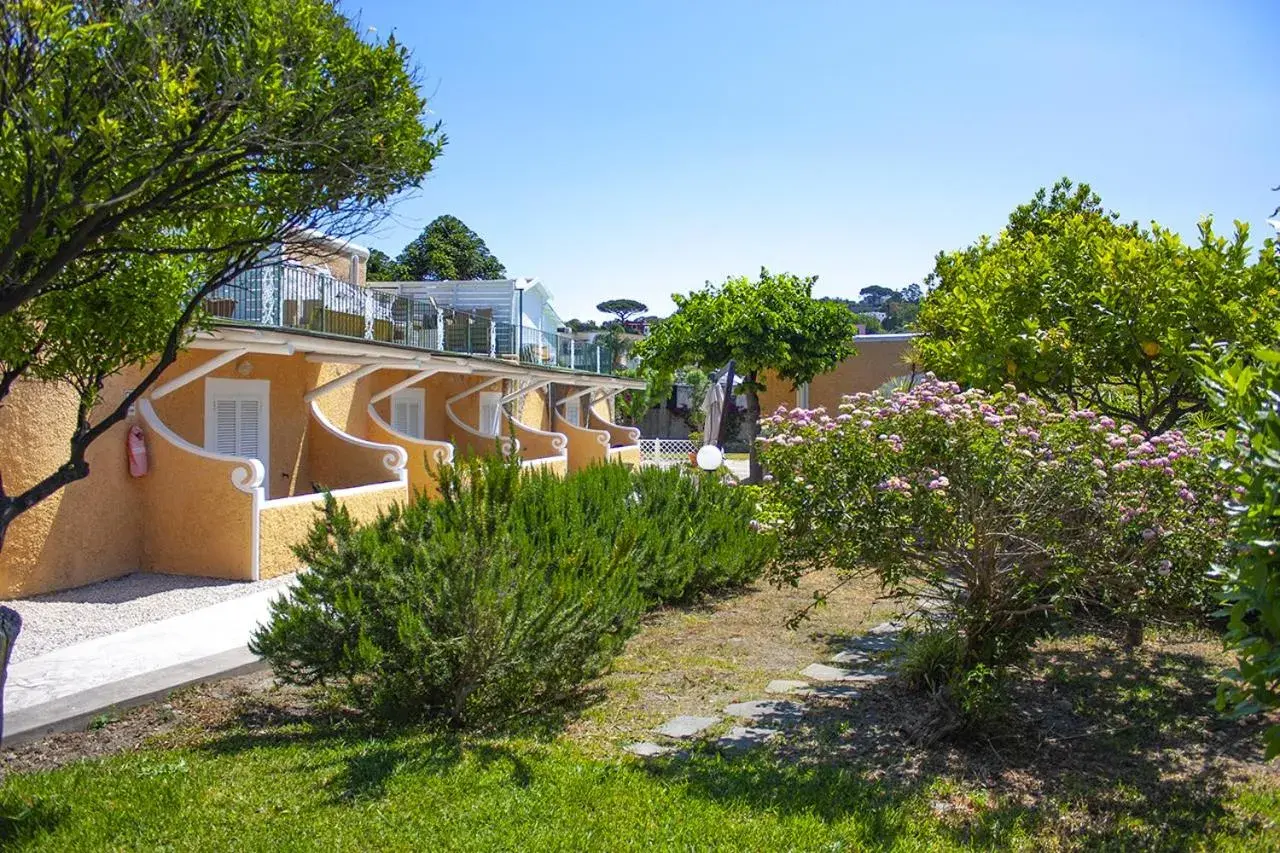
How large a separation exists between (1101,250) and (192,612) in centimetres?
867

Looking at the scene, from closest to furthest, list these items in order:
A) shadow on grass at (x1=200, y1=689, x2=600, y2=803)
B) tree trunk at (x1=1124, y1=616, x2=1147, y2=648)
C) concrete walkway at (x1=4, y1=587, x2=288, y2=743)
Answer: shadow on grass at (x1=200, y1=689, x2=600, y2=803) < concrete walkway at (x1=4, y1=587, x2=288, y2=743) < tree trunk at (x1=1124, y1=616, x2=1147, y2=648)

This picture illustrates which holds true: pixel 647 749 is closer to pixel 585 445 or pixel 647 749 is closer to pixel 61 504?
pixel 61 504

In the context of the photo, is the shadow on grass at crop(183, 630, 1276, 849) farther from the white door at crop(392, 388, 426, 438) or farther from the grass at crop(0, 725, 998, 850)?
the white door at crop(392, 388, 426, 438)

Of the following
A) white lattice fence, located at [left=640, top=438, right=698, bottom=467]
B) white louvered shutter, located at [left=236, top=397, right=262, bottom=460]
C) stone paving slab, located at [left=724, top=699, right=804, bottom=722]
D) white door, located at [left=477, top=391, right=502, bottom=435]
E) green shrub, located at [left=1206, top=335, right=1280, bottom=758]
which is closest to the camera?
green shrub, located at [left=1206, top=335, right=1280, bottom=758]

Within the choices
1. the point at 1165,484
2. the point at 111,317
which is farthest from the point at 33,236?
the point at 1165,484

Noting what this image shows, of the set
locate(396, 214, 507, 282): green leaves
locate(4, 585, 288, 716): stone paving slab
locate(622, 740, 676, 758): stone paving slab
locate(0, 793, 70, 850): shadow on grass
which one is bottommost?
locate(4, 585, 288, 716): stone paving slab

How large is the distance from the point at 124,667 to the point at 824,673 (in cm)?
534

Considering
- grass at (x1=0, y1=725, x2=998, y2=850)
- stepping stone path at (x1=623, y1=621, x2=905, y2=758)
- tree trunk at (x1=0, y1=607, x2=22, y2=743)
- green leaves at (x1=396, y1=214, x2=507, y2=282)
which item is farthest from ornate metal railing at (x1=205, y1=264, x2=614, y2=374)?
green leaves at (x1=396, y1=214, x2=507, y2=282)

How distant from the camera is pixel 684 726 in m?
6.06

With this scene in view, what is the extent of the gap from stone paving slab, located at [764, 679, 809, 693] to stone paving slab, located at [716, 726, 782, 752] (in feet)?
3.15

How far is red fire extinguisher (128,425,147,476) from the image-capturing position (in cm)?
1076

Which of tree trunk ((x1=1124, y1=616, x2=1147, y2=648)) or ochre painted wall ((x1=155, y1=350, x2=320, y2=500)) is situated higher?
ochre painted wall ((x1=155, y1=350, x2=320, y2=500))

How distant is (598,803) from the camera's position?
4.70 meters

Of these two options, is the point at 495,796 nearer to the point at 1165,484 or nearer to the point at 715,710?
the point at 715,710
